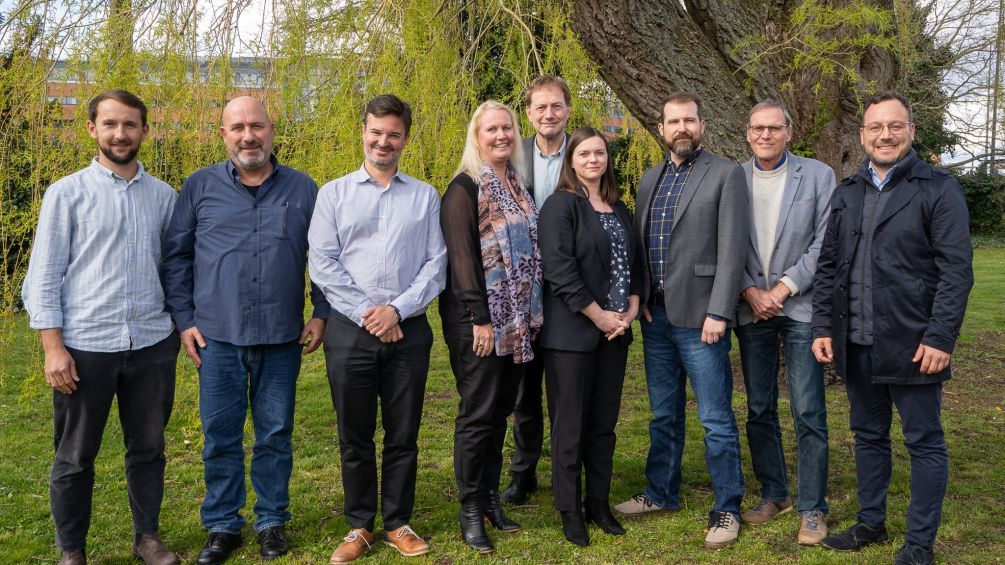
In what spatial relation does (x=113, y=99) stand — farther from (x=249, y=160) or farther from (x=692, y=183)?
(x=692, y=183)

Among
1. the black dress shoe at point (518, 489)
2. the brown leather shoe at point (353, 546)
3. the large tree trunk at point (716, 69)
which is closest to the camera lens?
the brown leather shoe at point (353, 546)

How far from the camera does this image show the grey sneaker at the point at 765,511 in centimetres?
372

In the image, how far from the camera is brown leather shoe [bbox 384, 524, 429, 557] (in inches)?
135

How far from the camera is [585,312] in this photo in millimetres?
3412

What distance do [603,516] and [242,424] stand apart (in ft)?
5.45

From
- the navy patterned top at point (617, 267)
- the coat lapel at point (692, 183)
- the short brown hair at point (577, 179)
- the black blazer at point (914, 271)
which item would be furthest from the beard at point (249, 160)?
the black blazer at point (914, 271)

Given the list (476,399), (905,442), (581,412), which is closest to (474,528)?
(476,399)

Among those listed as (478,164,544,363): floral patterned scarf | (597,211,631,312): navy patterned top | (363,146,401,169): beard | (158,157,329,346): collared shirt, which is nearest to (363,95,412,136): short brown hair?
(363,146,401,169): beard

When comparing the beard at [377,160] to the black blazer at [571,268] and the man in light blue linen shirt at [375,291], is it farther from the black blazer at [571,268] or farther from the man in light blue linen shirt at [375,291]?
the black blazer at [571,268]

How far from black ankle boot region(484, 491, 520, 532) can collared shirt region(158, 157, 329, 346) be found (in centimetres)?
120

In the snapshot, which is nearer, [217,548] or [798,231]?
[217,548]

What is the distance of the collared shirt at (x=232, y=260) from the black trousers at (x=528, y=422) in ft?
3.98

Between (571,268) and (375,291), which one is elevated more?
(571,268)

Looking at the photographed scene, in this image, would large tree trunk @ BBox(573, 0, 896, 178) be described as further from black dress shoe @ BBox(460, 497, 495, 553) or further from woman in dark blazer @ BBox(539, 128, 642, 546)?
black dress shoe @ BBox(460, 497, 495, 553)
